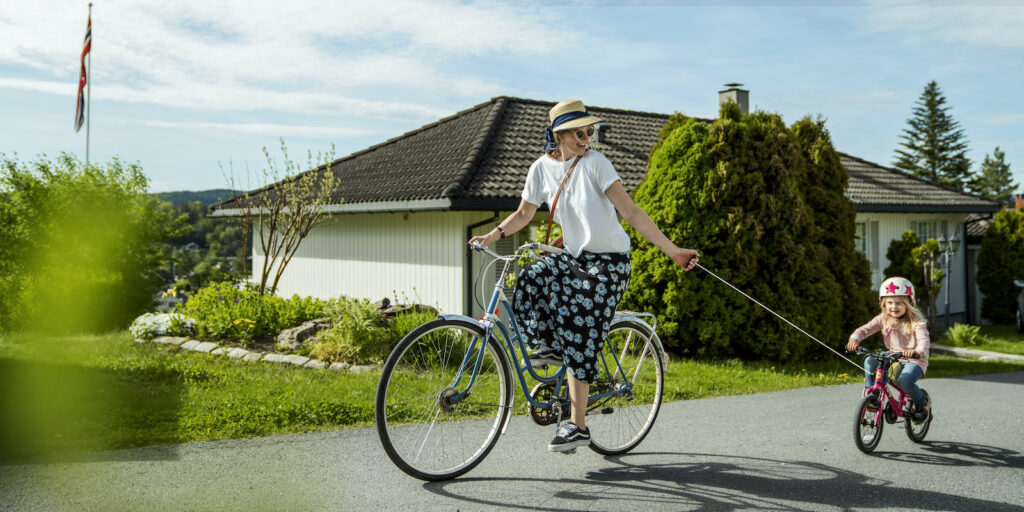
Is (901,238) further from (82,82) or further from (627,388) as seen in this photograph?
(82,82)

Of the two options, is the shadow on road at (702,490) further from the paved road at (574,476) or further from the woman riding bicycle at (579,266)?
the woman riding bicycle at (579,266)

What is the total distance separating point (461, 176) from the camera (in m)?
12.7

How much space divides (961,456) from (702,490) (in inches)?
84.3

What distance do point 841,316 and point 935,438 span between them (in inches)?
199

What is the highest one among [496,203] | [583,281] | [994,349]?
[496,203]

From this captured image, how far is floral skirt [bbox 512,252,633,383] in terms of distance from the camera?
4.55m

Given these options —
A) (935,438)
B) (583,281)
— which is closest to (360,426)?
(583,281)

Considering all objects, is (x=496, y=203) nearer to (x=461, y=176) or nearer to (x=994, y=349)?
(x=461, y=176)

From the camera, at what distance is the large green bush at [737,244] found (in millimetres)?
9945

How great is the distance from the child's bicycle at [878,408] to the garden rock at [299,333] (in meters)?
7.12

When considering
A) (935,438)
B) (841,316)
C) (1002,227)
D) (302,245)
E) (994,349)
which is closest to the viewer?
(935,438)

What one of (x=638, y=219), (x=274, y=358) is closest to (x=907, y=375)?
(x=638, y=219)

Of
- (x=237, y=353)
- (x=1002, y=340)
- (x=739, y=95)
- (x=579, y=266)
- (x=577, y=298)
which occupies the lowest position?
(x=1002, y=340)

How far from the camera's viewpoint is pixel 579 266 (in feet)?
15.0
